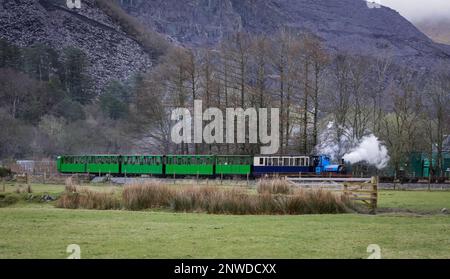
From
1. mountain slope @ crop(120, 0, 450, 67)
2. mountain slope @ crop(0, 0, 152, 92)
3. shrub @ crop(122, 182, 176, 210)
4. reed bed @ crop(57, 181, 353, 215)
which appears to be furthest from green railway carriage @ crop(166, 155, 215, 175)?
mountain slope @ crop(120, 0, 450, 67)

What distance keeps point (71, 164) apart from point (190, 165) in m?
16.5

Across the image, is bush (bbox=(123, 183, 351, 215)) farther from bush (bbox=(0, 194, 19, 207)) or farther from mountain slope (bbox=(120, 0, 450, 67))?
mountain slope (bbox=(120, 0, 450, 67))

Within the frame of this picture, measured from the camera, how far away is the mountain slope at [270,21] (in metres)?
172

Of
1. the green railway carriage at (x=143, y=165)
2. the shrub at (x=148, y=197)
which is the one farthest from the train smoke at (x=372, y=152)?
the shrub at (x=148, y=197)

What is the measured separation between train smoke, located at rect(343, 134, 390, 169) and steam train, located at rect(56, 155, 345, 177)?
229 inches

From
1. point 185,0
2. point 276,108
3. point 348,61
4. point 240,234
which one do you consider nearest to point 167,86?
point 276,108

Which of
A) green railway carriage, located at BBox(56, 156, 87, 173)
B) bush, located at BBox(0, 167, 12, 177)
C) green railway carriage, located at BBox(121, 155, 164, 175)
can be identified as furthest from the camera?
green railway carriage, located at BBox(56, 156, 87, 173)

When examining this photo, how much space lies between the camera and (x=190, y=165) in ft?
179

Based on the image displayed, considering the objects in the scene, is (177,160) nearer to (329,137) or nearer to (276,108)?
(276,108)

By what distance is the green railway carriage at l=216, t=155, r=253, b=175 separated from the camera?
5244 cm

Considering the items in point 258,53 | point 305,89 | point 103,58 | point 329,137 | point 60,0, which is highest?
point 60,0

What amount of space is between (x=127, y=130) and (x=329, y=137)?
31.1 m

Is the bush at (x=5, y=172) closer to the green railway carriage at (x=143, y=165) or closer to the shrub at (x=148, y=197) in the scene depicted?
the green railway carriage at (x=143, y=165)

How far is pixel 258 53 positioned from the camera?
6309 centimetres
